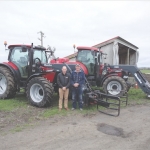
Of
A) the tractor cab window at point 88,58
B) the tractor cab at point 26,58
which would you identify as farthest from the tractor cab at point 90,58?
the tractor cab at point 26,58

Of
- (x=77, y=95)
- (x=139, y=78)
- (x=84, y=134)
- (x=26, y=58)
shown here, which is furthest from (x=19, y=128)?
(x=139, y=78)

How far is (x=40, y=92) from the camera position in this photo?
275 inches

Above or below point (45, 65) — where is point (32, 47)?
above

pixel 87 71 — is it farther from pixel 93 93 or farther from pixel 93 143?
pixel 93 143

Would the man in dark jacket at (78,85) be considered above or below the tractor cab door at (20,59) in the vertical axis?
below

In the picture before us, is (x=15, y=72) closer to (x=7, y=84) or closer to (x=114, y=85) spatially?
(x=7, y=84)

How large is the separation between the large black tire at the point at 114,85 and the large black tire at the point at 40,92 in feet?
9.97

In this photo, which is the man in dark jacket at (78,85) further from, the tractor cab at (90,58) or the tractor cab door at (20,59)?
the tractor cab at (90,58)

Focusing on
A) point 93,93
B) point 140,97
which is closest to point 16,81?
point 93,93

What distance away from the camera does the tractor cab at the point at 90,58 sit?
9344 millimetres

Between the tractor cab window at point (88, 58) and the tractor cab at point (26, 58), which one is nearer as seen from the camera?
the tractor cab at point (26, 58)

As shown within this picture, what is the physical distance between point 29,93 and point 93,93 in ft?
7.39

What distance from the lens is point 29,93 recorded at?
22.5 feet

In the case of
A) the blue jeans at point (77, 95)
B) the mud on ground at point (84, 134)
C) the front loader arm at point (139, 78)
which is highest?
the front loader arm at point (139, 78)
